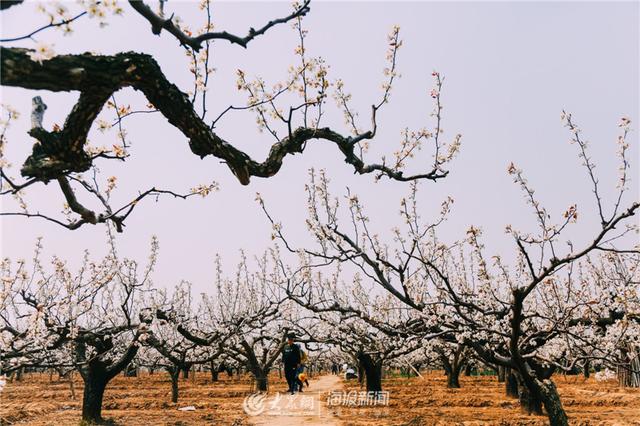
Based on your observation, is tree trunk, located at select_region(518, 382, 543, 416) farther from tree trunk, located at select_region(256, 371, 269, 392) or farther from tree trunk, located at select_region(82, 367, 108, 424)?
tree trunk, located at select_region(82, 367, 108, 424)

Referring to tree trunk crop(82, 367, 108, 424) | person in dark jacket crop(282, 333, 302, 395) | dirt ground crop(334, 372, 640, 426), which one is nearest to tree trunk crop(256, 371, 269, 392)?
person in dark jacket crop(282, 333, 302, 395)

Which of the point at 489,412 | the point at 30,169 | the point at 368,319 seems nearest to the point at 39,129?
the point at 30,169

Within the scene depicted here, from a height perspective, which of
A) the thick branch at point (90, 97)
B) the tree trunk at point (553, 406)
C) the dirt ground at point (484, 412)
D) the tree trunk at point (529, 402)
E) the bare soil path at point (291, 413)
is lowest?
the bare soil path at point (291, 413)

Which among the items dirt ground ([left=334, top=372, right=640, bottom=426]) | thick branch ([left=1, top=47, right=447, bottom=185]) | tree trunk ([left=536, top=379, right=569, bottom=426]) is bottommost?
dirt ground ([left=334, top=372, right=640, bottom=426])

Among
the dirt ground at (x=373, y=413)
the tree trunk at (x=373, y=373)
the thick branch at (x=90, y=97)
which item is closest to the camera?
the thick branch at (x=90, y=97)

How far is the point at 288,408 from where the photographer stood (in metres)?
15.8

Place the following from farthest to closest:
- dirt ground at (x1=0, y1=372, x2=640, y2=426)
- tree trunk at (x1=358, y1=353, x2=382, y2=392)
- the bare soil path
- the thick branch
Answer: tree trunk at (x1=358, y1=353, x2=382, y2=392) → the bare soil path → dirt ground at (x1=0, y1=372, x2=640, y2=426) → the thick branch

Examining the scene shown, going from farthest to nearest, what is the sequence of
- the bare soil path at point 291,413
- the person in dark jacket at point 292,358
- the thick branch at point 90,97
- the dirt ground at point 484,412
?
the person in dark jacket at point 292,358, the bare soil path at point 291,413, the dirt ground at point 484,412, the thick branch at point 90,97

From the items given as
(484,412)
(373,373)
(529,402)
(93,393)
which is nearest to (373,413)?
(484,412)

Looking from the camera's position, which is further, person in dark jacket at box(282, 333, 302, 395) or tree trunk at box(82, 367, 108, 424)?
person in dark jacket at box(282, 333, 302, 395)

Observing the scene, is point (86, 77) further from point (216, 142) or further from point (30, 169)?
point (216, 142)

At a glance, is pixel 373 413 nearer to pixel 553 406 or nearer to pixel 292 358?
pixel 292 358

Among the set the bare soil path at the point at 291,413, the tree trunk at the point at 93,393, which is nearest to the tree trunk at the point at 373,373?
the bare soil path at the point at 291,413

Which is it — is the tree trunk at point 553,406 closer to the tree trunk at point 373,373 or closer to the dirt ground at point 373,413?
the dirt ground at point 373,413
